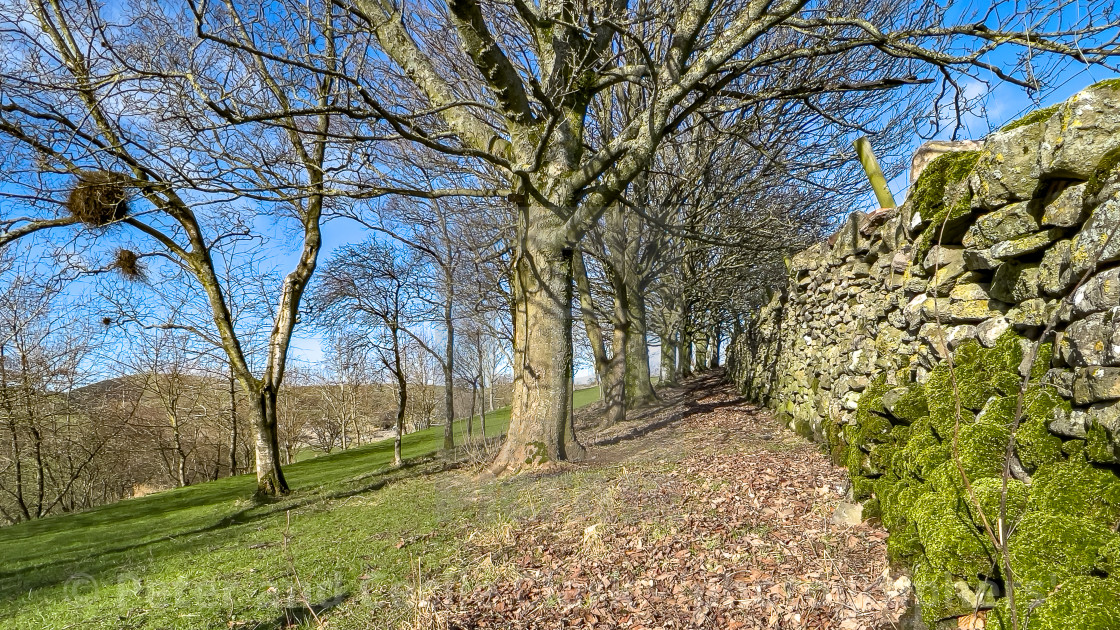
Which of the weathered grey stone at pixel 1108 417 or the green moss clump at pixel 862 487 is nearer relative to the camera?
the weathered grey stone at pixel 1108 417

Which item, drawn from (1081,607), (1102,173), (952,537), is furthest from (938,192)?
(1081,607)

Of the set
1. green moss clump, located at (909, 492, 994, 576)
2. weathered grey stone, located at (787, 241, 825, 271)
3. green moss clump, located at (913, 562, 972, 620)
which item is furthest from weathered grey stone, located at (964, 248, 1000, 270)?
weathered grey stone, located at (787, 241, 825, 271)

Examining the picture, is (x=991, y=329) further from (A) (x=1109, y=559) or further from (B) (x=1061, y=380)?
(A) (x=1109, y=559)

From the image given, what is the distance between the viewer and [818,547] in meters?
3.54

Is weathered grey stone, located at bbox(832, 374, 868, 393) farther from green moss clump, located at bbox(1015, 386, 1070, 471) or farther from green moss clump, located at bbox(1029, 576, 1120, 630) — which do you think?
green moss clump, located at bbox(1029, 576, 1120, 630)

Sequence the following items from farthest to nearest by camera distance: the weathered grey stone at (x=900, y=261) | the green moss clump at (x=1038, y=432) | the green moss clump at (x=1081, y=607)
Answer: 1. the weathered grey stone at (x=900, y=261)
2. the green moss clump at (x=1038, y=432)
3. the green moss clump at (x=1081, y=607)

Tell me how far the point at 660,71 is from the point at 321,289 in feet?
25.9

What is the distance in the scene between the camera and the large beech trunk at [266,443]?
8930 mm

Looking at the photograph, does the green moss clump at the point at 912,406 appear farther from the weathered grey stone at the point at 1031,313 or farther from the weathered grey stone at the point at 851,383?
the weathered grey stone at the point at 851,383

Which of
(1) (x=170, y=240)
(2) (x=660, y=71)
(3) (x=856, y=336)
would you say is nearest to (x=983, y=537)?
(3) (x=856, y=336)

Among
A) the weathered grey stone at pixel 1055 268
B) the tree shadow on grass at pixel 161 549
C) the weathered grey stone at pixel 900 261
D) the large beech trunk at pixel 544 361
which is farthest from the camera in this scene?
the large beech trunk at pixel 544 361

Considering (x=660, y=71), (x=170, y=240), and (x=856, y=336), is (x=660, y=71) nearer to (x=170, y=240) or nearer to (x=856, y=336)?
(x=856, y=336)

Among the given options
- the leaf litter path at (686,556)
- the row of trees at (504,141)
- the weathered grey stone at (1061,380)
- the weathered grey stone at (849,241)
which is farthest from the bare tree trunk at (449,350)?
the weathered grey stone at (1061,380)

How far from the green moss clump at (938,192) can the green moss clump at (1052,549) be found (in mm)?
Answer: 1816
